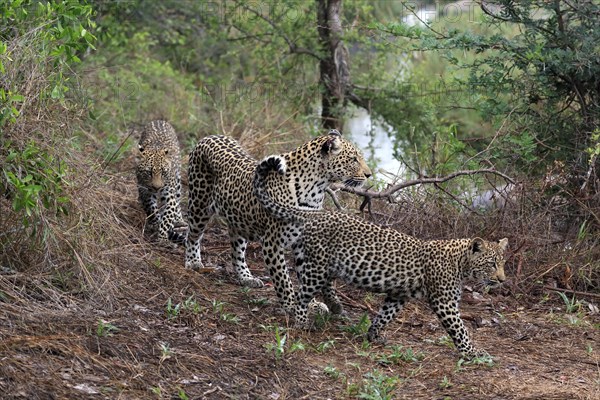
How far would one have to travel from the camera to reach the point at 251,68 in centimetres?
1783

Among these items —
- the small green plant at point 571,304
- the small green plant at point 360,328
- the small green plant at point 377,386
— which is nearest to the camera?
the small green plant at point 377,386

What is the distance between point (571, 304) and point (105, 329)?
455 cm

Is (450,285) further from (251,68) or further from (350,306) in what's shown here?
(251,68)

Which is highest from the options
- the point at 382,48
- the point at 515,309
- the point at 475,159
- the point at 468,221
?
the point at 382,48

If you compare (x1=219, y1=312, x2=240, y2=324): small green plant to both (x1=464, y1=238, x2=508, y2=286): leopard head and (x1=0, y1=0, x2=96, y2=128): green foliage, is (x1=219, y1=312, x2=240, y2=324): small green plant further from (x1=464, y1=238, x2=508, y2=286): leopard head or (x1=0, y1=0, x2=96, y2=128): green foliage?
(x1=0, y1=0, x2=96, y2=128): green foliage

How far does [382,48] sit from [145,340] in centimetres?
836

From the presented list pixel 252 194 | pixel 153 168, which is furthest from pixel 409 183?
pixel 153 168

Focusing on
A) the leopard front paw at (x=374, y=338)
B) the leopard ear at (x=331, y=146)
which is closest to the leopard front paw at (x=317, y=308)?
the leopard front paw at (x=374, y=338)

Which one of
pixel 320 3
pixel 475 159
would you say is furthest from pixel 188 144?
pixel 475 159

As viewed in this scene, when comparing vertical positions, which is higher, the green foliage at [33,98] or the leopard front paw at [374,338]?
the green foliage at [33,98]

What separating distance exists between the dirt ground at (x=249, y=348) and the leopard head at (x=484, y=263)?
0.64 m

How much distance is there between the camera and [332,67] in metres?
14.6

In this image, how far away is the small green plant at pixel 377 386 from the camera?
6992mm

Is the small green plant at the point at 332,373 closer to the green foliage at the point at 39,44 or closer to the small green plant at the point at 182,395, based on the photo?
the small green plant at the point at 182,395
